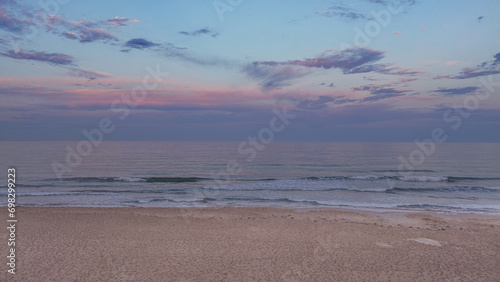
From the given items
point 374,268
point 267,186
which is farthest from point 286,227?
point 267,186

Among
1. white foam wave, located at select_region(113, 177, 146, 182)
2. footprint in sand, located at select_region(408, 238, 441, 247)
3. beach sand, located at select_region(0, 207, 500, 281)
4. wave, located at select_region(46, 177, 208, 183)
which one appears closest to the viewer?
beach sand, located at select_region(0, 207, 500, 281)

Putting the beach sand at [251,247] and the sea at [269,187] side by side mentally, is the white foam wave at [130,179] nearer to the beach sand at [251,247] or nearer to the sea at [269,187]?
the sea at [269,187]

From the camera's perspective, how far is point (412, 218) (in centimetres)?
1678

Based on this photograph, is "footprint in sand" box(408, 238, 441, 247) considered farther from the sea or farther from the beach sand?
the sea

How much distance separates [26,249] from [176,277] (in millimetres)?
5535

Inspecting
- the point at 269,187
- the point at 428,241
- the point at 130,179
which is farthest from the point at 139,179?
the point at 428,241

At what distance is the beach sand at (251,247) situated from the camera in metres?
9.16

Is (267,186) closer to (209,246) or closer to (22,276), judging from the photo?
(209,246)

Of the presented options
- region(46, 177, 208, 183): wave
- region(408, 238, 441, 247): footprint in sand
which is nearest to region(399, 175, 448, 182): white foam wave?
region(46, 177, 208, 183): wave

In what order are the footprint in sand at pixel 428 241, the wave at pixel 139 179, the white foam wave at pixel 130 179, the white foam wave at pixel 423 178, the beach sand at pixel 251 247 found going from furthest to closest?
the white foam wave at pixel 423 178 < the white foam wave at pixel 130 179 < the wave at pixel 139 179 < the footprint in sand at pixel 428 241 < the beach sand at pixel 251 247

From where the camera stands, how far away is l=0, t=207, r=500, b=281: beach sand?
30.0ft

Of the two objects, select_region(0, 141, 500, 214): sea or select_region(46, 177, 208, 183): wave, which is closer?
select_region(0, 141, 500, 214): sea

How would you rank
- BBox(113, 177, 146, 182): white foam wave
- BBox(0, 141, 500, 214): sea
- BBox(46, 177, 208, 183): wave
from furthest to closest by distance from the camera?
1. BBox(113, 177, 146, 182): white foam wave
2. BBox(46, 177, 208, 183): wave
3. BBox(0, 141, 500, 214): sea

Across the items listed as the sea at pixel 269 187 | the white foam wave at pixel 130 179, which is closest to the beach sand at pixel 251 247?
the sea at pixel 269 187
